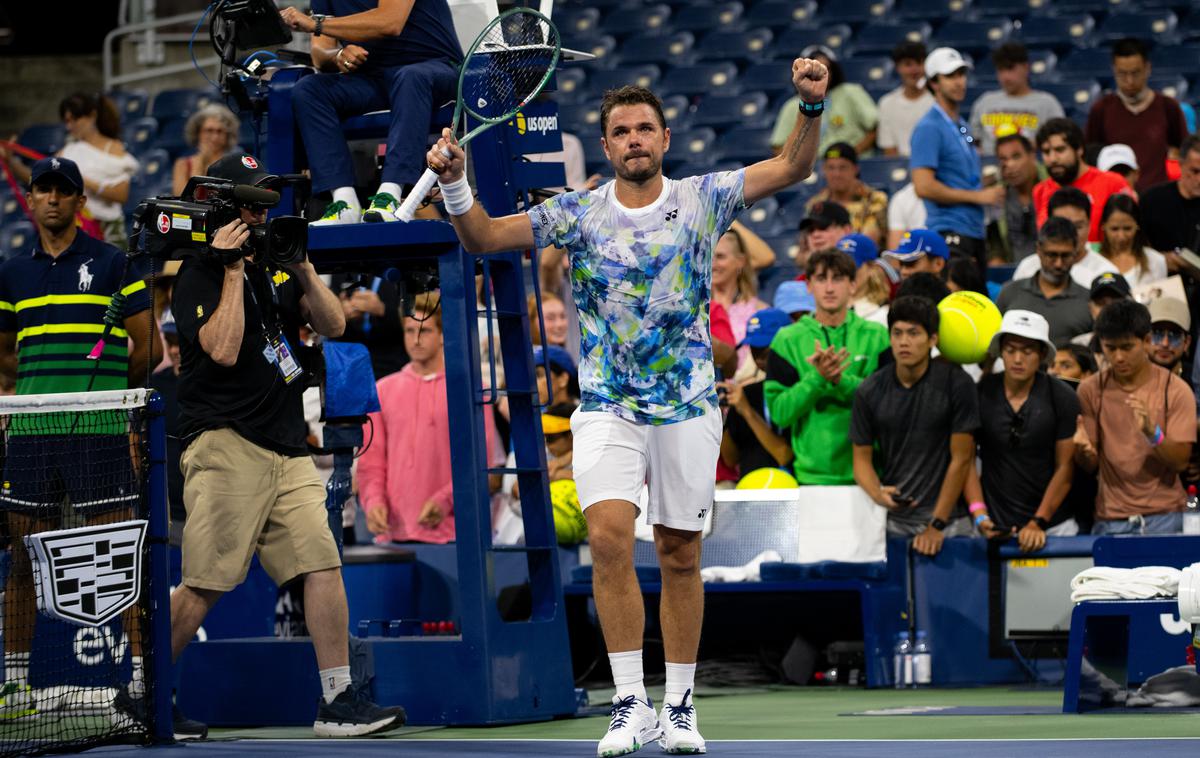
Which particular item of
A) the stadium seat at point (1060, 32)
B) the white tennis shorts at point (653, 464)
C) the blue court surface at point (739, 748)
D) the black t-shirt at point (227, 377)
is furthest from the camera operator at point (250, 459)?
the stadium seat at point (1060, 32)

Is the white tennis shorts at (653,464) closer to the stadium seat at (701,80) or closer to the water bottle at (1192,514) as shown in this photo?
the water bottle at (1192,514)

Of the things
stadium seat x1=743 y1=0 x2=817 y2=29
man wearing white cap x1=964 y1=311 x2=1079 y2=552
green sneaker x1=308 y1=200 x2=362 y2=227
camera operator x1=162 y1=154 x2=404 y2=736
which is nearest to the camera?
camera operator x1=162 y1=154 x2=404 y2=736

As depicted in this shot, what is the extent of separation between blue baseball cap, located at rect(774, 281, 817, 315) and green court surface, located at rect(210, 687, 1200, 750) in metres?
2.91

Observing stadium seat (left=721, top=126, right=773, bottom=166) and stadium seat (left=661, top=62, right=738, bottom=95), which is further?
stadium seat (left=661, top=62, right=738, bottom=95)

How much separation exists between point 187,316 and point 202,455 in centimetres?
56

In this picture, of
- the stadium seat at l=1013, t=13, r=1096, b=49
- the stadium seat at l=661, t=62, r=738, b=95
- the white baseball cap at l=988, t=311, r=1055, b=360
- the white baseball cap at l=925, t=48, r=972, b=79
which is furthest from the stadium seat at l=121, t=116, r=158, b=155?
the white baseball cap at l=988, t=311, r=1055, b=360

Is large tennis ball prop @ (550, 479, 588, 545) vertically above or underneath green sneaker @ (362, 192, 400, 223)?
underneath

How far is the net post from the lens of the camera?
21.8 ft

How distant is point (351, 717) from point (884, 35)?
1144 cm

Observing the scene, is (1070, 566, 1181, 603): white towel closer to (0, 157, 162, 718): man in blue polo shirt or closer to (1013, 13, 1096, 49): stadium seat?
(0, 157, 162, 718): man in blue polo shirt

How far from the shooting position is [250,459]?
7.01 metres

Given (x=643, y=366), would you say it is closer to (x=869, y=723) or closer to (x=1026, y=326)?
(x=869, y=723)

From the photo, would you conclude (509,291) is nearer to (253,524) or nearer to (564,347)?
(253,524)

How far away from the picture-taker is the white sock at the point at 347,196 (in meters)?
7.86
